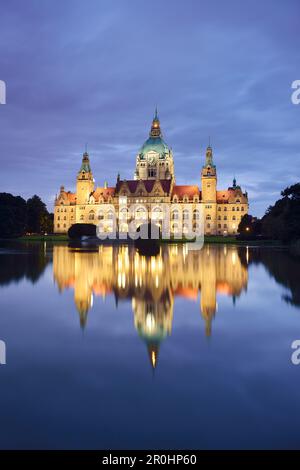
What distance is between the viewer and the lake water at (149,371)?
213 inches

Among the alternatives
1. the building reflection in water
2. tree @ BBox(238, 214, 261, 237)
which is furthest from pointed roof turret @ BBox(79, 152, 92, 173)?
the building reflection in water

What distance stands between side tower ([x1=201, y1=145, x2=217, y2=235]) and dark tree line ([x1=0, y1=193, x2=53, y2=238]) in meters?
47.8

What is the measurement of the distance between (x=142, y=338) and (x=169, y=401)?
3.58 m

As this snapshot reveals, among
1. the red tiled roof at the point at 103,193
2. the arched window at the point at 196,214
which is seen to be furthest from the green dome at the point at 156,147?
the arched window at the point at 196,214

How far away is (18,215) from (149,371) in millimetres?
89305

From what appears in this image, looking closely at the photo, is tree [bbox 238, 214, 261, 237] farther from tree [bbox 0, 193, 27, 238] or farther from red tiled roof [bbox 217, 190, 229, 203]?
tree [bbox 0, 193, 27, 238]

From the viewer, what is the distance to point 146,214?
418ft

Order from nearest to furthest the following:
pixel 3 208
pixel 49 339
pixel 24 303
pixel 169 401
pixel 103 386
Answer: pixel 169 401, pixel 103 386, pixel 49 339, pixel 24 303, pixel 3 208

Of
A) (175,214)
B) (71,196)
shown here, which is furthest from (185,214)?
(71,196)

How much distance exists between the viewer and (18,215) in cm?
9219

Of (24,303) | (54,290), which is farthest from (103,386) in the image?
(54,290)

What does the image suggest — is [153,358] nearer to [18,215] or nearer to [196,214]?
[18,215]

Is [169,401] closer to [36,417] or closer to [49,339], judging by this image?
[36,417]

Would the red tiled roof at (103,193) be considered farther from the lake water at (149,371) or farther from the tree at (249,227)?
the lake water at (149,371)
